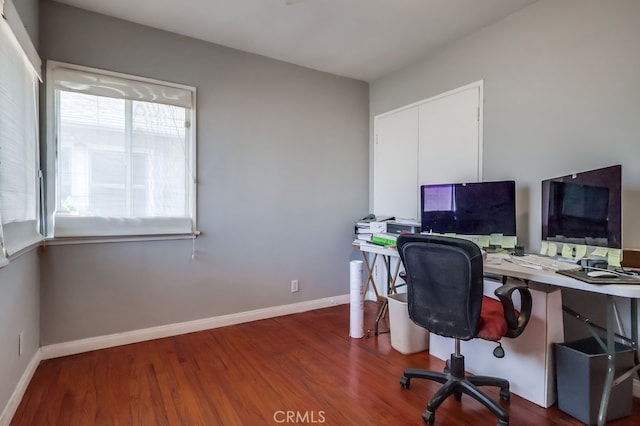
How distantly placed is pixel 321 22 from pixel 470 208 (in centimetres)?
193

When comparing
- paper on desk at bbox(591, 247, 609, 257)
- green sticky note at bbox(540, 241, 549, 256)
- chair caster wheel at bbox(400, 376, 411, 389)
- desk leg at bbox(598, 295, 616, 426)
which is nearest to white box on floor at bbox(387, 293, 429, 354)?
chair caster wheel at bbox(400, 376, 411, 389)

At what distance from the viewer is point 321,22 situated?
2.79 metres

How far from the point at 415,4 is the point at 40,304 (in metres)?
3.57

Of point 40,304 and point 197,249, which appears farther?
point 197,249

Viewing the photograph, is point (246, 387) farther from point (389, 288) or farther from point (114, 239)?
point (389, 288)

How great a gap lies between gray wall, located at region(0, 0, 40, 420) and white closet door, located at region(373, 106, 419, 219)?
3.16 metres

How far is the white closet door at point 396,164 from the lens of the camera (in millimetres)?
3570

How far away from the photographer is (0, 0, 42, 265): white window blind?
1688 mm

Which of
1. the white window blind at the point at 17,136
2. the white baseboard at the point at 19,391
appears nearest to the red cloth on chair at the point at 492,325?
the white window blind at the point at 17,136

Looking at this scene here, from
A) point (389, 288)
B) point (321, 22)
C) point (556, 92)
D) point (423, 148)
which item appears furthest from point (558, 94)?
point (389, 288)

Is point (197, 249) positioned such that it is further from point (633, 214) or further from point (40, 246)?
point (633, 214)

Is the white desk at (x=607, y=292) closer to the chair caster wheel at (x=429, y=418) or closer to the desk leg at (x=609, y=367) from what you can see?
the desk leg at (x=609, y=367)

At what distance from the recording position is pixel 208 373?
7.64ft

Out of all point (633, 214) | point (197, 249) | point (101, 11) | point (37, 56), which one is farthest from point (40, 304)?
point (633, 214)
